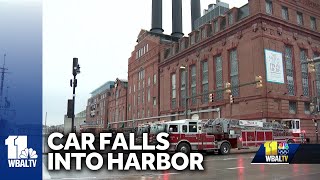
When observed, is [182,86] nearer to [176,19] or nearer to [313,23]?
[313,23]

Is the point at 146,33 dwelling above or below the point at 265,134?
above

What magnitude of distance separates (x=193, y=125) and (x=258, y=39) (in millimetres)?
22436

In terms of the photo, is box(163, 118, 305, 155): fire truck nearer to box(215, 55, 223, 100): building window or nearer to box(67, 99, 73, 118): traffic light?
box(67, 99, 73, 118): traffic light

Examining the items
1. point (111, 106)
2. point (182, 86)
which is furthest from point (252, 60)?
point (111, 106)

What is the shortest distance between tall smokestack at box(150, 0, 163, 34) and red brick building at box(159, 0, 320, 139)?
71.0 ft

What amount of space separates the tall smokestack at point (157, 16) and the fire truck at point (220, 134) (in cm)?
4957

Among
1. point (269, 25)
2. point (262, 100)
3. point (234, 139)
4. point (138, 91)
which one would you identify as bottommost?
point (234, 139)

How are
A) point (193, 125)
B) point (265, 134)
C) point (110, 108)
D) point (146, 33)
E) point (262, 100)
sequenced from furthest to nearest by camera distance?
point (110, 108)
point (146, 33)
point (262, 100)
point (265, 134)
point (193, 125)

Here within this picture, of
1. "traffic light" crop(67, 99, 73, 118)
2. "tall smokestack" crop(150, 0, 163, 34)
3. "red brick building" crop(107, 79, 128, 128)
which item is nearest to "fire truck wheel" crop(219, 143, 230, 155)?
"traffic light" crop(67, 99, 73, 118)

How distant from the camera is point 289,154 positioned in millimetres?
15266

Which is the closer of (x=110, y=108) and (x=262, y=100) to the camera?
(x=262, y=100)

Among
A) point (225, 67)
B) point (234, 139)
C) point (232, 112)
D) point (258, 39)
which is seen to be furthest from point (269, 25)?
point (234, 139)

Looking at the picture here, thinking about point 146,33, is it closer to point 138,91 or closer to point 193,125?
point 138,91

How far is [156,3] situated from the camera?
75062 mm
